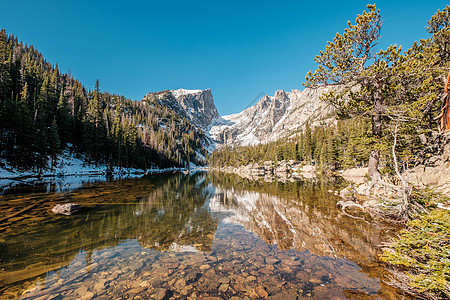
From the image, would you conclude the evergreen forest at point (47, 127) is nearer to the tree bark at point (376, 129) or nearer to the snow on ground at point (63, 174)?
the snow on ground at point (63, 174)

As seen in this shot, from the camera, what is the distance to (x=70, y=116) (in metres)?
63.1

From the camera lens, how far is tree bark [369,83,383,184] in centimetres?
1275

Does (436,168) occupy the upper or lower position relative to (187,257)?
upper

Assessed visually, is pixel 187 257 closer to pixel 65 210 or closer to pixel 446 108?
pixel 446 108

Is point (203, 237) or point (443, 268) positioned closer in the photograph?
point (443, 268)

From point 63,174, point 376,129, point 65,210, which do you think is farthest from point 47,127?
point 376,129

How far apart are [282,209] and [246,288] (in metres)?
11.4

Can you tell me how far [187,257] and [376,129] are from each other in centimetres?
1536

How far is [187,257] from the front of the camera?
26.1 feet

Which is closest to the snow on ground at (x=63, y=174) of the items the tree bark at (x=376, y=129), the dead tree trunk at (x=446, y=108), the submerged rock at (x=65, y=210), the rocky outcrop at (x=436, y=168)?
the submerged rock at (x=65, y=210)

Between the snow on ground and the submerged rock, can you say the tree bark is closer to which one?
the submerged rock

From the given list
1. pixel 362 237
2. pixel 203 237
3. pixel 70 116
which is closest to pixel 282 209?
pixel 362 237

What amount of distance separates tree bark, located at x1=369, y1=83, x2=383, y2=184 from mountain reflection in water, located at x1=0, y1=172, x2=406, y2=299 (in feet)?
14.4

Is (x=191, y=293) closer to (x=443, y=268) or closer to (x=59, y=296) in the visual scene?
(x=59, y=296)
